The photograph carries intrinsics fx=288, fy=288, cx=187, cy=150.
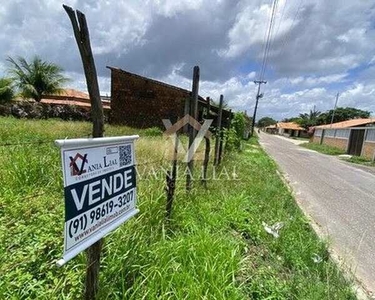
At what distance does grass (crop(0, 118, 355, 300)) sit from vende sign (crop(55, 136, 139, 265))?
2.27 ft

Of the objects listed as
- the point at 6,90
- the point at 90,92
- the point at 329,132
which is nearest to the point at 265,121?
the point at 329,132

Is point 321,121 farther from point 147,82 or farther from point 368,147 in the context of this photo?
point 147,82

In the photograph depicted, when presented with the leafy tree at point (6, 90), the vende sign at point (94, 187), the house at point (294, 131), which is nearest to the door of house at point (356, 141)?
the vende sign at point (94, 187)

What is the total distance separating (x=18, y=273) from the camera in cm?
217

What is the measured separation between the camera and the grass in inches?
89.1

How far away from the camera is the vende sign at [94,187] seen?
1.45 meters

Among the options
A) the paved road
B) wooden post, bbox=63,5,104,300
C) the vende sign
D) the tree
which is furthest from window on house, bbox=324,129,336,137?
the tree

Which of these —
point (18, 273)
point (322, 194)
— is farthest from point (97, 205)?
point (322, 194)

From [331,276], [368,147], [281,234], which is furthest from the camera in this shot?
[368,147]

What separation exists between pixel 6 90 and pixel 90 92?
27.3 m

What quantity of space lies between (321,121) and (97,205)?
2954 inches

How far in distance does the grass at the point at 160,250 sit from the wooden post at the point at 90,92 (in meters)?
0.27

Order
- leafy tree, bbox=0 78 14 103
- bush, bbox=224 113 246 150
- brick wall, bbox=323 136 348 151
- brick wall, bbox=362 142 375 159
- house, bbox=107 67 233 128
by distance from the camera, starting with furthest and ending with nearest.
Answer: brick wall, bbox=323 136 348 151 < leafy tree, bbox=0 78 14 103 < brick wall, bbox=362 142 375 159 < house, bbox=107 67 233 128 < bush, bbox=224 113 246 150

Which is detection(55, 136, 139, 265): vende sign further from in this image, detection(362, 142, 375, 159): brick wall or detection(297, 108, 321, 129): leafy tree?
detection(297, 108, 321, 129): leafy tree
